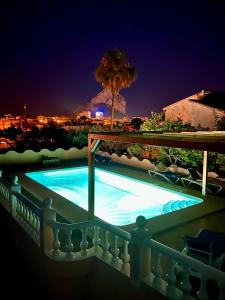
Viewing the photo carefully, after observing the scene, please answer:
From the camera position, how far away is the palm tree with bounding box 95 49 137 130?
22.0m

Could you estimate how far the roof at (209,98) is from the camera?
24.8 meters

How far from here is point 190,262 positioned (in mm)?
3332

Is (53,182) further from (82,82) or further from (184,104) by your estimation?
(82,82)

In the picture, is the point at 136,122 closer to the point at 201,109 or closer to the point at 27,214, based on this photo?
the point at 201,109

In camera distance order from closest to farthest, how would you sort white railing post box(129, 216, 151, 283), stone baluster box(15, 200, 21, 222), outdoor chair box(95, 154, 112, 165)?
1. white railing post box(129, 216, 151, 283)
2. stone baluster box(15, 200, 21, 222)
3. outdoor chair box(95, 154, 112, 165)

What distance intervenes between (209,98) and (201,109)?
287 cm

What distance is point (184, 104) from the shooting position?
25875mm

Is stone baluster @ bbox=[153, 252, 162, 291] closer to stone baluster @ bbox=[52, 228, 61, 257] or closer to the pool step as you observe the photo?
stone baluster @ bbox=[52, 228, 61, 257]

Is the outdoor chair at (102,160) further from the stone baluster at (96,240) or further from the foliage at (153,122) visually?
the stone baluster at (96,240)

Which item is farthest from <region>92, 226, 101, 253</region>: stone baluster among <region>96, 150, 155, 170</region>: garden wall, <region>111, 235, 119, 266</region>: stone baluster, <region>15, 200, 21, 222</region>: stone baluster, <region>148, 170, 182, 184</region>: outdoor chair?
<region>96, 150, 155, 170</region>: garden wall

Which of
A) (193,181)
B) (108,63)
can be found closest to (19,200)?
(193,181)

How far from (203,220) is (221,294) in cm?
409

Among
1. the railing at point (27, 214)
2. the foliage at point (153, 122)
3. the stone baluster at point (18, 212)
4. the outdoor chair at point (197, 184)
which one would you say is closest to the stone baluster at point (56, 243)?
the railing at point (27, 214)

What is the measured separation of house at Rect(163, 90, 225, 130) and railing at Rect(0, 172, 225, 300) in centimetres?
1893
